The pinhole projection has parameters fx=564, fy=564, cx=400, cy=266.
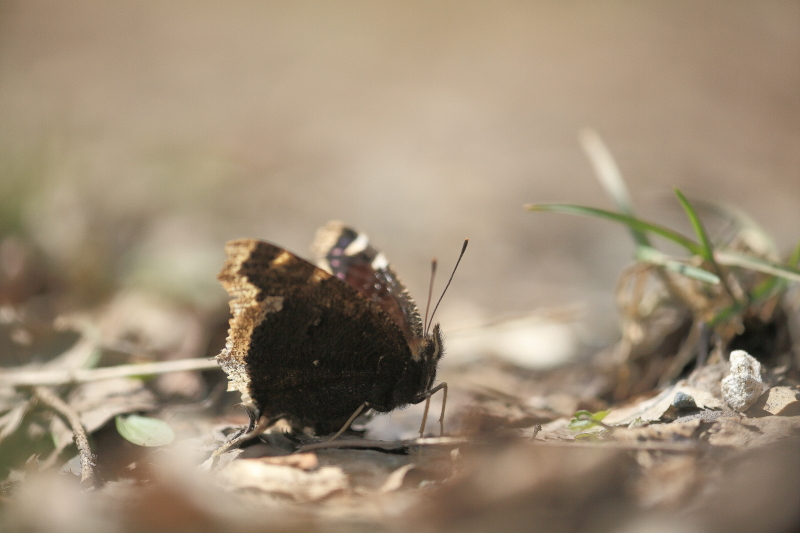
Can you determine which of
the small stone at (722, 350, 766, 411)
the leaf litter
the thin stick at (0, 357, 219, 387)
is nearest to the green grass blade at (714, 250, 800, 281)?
the leaf litter

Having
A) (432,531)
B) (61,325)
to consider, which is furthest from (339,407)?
(61,325)

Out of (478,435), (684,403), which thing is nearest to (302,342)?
(478,435)

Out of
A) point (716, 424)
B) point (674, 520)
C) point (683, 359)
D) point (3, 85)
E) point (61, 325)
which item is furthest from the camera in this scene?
point (3, 85)

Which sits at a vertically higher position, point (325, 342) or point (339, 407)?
point (325, 342)

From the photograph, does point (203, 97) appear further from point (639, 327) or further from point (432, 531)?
point (432, 531)

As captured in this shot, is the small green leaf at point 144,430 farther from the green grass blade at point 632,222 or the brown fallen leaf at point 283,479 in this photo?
the green grass blade at point 632,222

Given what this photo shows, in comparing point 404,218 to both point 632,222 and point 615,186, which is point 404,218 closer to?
point 615,186
